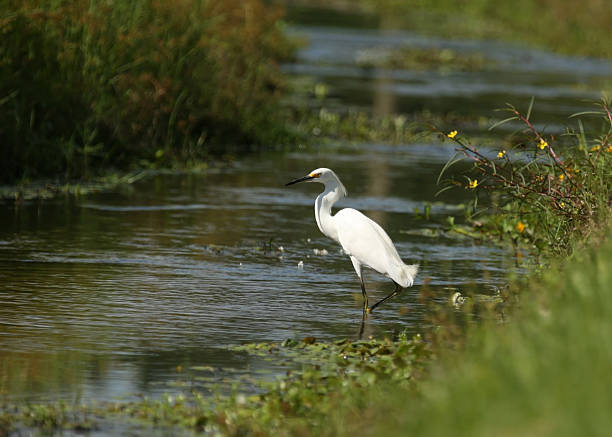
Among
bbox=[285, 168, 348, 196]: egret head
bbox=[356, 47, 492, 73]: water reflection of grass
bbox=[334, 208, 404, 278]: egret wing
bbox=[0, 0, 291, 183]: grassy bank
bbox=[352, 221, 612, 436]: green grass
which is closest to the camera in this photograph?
bbox=[352, 221, 612, 436]: green grass

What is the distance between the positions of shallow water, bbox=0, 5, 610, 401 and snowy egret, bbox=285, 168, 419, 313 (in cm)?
34

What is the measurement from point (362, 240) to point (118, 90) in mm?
6990

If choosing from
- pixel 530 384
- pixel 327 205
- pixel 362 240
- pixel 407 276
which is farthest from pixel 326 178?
pixel 530 384

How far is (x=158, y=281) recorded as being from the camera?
9820 millimetres

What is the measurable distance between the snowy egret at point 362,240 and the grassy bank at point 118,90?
4.57 meters

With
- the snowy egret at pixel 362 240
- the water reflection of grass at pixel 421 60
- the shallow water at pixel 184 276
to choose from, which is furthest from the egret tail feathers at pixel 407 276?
the water reflection of grass at pixel 421 60

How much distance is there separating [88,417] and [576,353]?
2.63m

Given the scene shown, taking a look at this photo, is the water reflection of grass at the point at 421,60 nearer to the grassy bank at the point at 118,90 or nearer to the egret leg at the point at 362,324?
the grassy bank at the point at 118,90

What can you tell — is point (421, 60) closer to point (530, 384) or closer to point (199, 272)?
point (199, 272)

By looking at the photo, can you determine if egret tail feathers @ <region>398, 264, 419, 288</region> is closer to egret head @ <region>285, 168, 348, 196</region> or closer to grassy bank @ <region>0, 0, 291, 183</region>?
egret head @ <region>285, 168, 348, 196</region>

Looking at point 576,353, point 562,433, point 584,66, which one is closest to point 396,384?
point 576,353

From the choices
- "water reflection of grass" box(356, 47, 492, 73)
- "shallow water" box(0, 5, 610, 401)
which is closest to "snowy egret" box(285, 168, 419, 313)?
"shallow water" box(0, 5, 610, 401)

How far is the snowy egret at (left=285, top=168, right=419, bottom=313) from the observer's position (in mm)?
8805

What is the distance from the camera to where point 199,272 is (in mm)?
10250
